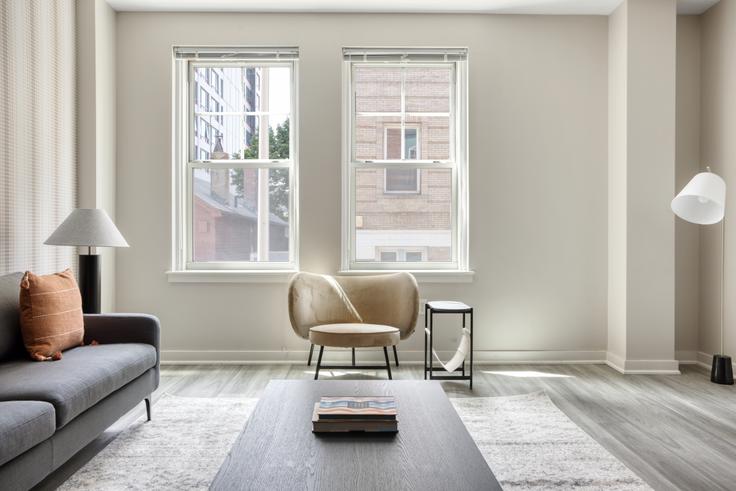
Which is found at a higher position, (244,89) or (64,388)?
(244,89)

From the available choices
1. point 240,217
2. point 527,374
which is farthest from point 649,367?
point 240,217

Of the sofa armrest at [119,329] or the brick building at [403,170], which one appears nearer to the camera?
the sofa armrest at [119,329]

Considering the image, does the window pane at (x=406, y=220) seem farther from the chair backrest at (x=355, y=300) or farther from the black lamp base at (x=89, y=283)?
→ the black lamp base at (x=89, y=283)

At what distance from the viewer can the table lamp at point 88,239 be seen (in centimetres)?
330

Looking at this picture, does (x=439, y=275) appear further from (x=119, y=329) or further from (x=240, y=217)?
(x=119, y=329)

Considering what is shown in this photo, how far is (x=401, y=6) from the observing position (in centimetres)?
447

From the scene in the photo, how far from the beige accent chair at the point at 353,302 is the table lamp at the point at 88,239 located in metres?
1.33

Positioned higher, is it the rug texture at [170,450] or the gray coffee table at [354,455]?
the gray coffee table at [354,455]

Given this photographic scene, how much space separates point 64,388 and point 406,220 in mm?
3084

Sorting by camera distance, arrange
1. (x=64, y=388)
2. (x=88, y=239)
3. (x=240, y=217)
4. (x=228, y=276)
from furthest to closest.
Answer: (x=240, y=217)
(x=228, y=276)
(x=88, y=239)
(x=64, y=388)

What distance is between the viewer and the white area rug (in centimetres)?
232

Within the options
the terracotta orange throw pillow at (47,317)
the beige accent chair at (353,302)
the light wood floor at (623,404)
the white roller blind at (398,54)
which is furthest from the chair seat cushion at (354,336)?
the white roller blind at (398,54)

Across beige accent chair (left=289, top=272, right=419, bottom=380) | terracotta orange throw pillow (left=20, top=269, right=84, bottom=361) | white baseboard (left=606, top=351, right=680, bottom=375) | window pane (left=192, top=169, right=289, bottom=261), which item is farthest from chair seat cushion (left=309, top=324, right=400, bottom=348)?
white baseboard (left=606, top=351, right=680, bottom=375)

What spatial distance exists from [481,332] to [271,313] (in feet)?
5.86
